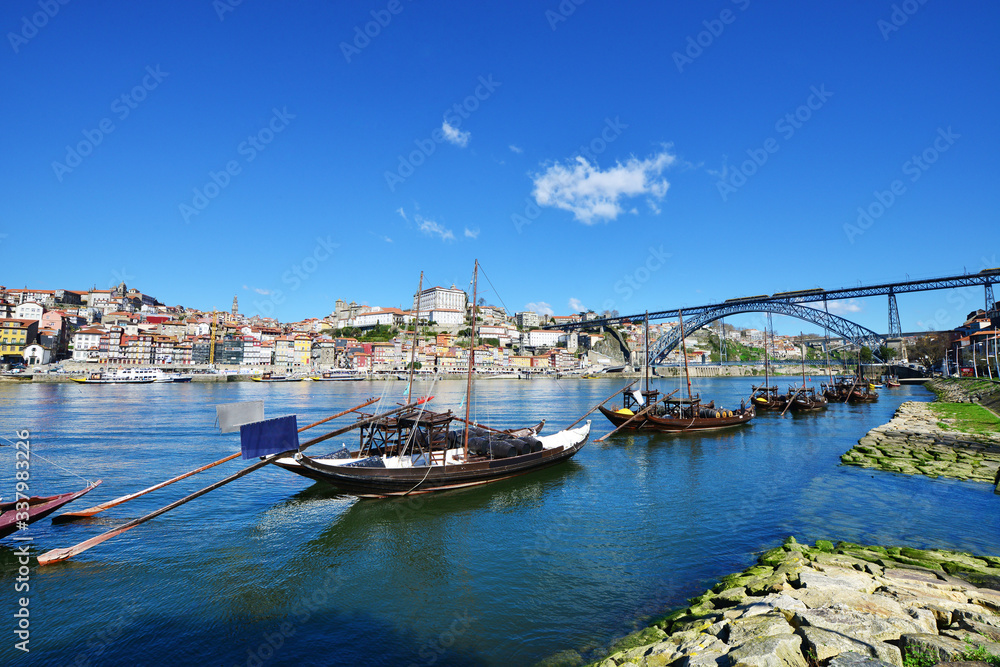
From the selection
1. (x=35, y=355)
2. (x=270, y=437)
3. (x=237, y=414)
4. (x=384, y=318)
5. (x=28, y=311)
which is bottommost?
(x=270, y=437)

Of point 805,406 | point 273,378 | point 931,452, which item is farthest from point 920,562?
point 273,378

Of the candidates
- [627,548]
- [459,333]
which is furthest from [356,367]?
[627,548]

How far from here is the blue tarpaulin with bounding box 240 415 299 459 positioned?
1067 cm

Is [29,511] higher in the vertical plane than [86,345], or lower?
lower

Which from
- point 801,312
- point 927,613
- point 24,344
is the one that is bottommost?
point 927,613

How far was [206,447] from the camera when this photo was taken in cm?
A: 2120

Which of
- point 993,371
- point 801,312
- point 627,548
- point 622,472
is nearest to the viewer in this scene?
point 627,548

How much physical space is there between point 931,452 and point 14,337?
345 feet

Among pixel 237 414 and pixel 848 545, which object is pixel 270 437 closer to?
pixel 237 414

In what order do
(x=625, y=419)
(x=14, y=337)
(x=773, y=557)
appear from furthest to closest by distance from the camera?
1. (x=14, y=337)
2. (x=625, y=419)
3. (x=773, y=557)

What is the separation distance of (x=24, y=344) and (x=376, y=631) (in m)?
97.2

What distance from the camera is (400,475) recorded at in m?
13.0

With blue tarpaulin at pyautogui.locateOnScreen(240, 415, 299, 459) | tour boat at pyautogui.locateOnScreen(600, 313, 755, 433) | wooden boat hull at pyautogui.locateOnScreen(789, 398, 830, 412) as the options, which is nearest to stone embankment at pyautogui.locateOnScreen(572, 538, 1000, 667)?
blue tarpaulin at pyautogui.locateOnScreen(240, 415, 299, 459)

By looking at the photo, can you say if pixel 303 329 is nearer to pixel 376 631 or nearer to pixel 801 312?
pixel 801 312
